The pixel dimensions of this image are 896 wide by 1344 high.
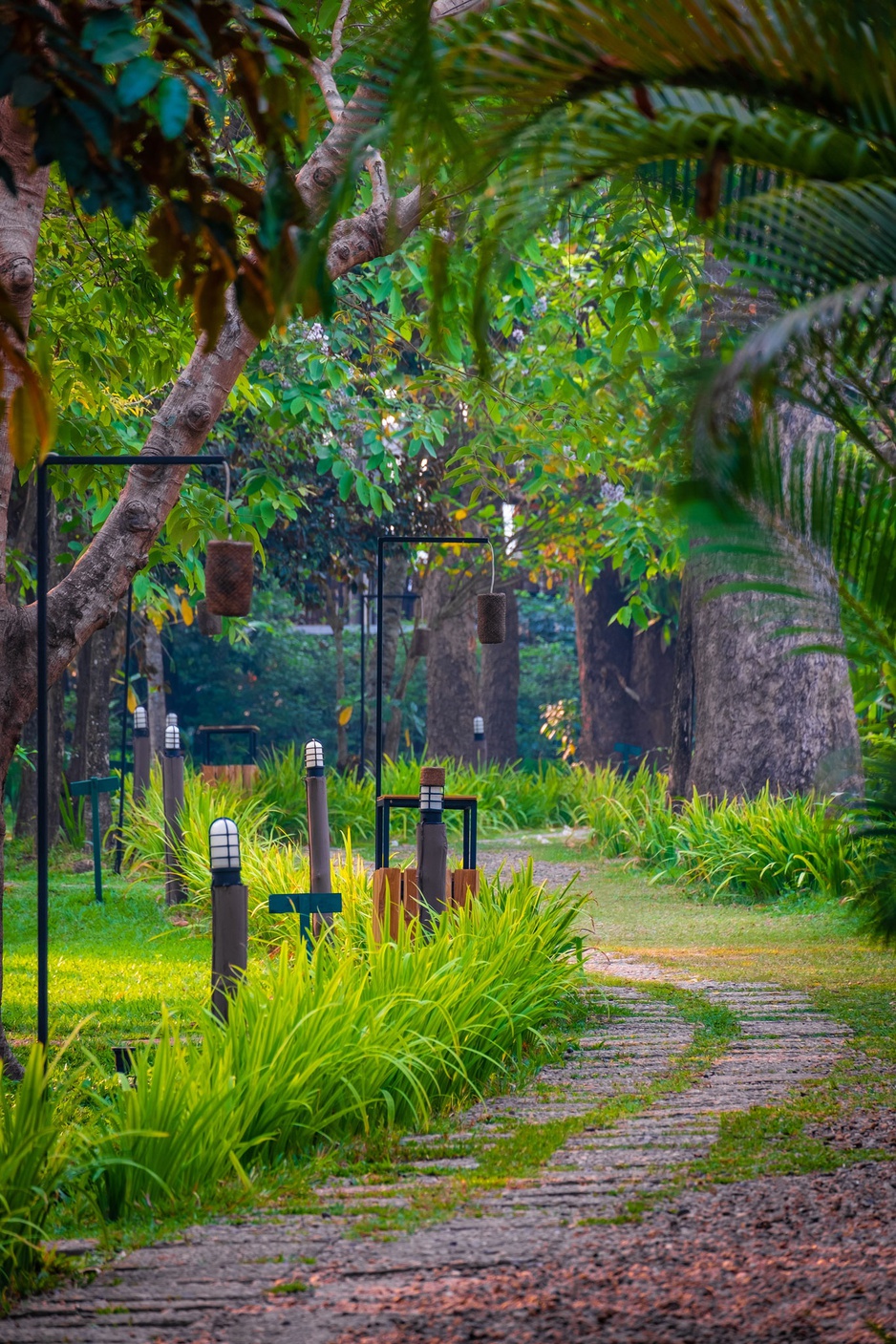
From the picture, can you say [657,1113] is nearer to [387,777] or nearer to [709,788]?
[709,788]

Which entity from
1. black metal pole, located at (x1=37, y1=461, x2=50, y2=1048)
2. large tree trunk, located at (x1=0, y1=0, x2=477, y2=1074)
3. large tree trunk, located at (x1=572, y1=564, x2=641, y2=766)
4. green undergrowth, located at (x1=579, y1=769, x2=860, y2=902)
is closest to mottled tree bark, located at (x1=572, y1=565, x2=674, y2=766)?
large tree trunk, located at (x1=572, y1=564, x2=641, y2=766)

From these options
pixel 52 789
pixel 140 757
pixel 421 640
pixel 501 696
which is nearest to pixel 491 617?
pixel 52 789

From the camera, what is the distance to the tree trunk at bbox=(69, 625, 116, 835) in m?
13.3

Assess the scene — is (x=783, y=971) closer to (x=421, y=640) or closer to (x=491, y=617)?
(x=491, y=617)

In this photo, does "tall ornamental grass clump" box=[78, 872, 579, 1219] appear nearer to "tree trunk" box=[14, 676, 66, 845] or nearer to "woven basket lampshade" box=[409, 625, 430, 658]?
"tree trunk" box=[14, 676, 66, 845]

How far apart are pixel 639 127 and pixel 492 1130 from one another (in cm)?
287

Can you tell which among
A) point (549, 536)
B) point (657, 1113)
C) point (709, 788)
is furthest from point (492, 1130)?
point (549, 536)

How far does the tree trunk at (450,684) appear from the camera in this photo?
19.4 metres

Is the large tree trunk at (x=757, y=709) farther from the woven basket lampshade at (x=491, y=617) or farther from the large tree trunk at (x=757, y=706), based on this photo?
the woven basket lampshade at (x=491, y=617)

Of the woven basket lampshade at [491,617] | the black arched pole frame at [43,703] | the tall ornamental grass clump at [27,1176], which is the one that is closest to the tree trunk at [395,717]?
the woven basket lampshade at [491,617]

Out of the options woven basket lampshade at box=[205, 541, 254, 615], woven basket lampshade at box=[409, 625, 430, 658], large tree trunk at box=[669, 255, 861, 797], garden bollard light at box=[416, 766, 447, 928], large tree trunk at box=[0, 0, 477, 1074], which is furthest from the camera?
woven basket lampshade at box=[409, 625, 430, 658]

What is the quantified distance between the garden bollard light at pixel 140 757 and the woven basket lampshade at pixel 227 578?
303 inches

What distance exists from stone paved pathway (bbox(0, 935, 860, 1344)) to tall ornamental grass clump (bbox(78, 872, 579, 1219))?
0.24m

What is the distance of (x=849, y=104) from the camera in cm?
A: 357
